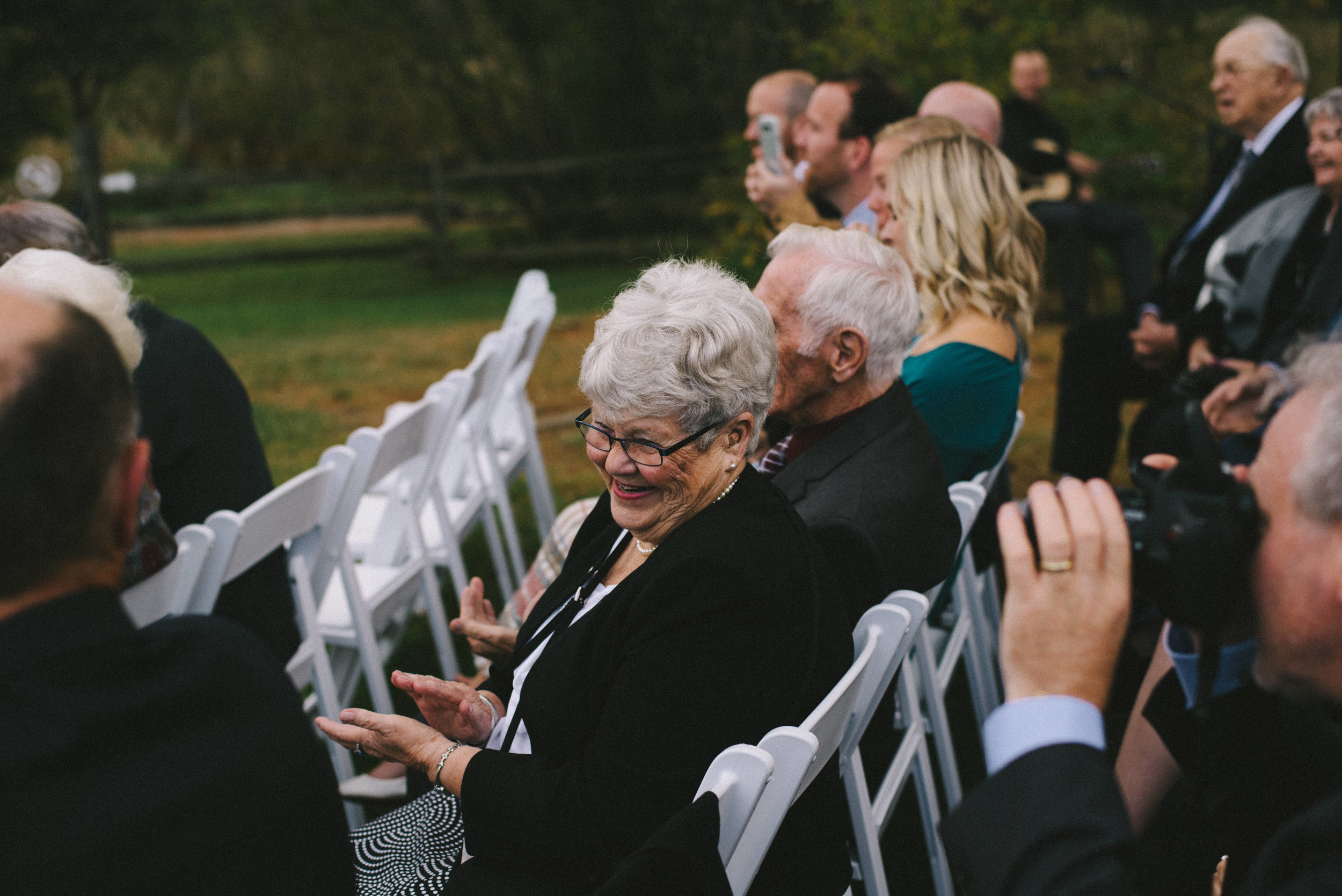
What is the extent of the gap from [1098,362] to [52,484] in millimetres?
4608

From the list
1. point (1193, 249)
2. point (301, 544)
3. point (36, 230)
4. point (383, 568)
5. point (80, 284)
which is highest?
point (36, 230)

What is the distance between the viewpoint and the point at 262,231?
21.4 meters

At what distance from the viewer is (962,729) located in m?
3.58

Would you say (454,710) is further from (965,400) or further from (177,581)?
(965,400)

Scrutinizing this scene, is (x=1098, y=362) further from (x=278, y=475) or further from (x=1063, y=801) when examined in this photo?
(x=278, y=475)

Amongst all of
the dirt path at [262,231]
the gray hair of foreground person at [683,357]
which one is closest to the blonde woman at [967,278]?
the gray hair of foreground person at [683,357]

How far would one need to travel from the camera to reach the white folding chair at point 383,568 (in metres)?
2.82

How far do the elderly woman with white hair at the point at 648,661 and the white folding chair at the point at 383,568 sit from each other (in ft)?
2.59

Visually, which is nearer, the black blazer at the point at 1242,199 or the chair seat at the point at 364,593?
the chair seat at the point at 364,593

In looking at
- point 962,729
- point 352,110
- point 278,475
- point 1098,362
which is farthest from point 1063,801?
point 352,110

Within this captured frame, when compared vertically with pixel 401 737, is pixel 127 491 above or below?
above

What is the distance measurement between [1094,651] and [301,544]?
6.69ft

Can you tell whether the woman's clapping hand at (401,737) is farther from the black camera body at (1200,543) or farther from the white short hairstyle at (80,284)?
the black camera body at (1200,543)

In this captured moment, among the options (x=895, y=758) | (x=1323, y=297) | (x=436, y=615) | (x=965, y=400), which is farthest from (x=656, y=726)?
(x=1323, y=297)
